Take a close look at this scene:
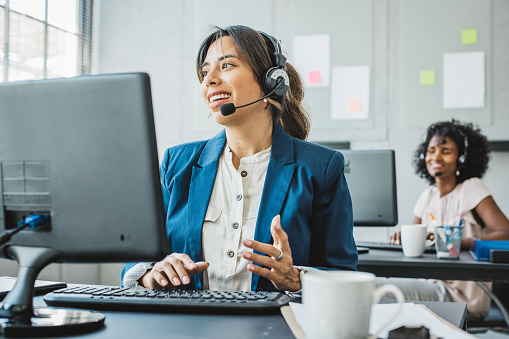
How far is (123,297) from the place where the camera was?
35.5 inches

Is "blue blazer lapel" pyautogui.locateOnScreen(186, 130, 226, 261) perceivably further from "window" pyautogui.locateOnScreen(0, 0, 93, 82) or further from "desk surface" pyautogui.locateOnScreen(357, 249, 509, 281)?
"window" pyautogui.locateOnScreen(0, 0, 93, 82)

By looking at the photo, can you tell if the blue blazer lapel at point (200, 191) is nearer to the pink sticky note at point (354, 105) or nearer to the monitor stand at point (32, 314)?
the monitor stand at point (32, 314)

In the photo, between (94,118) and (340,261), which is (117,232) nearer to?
(94,118)

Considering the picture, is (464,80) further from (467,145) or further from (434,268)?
(434,268)

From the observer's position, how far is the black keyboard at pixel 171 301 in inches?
33.6

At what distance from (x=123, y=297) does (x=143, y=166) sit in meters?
0.29

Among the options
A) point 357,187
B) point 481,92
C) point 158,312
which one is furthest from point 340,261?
point 481,92

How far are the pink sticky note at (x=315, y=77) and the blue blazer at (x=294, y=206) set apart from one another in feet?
7.90

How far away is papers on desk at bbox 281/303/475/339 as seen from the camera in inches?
28.0

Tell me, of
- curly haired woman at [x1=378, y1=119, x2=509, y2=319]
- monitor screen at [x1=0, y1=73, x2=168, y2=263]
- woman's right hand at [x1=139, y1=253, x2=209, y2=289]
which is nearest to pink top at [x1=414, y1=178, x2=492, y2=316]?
curly haired woman at [x1=378, y1=119, x2=509, y2=319]

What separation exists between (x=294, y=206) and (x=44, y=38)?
302 cm

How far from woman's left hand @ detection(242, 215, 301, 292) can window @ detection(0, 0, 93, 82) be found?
282 cm

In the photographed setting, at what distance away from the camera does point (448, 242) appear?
1884mm

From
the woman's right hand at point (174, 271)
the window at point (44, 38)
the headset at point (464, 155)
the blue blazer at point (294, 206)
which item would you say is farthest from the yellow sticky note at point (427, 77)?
the woman's right hand at point (174, 271)
